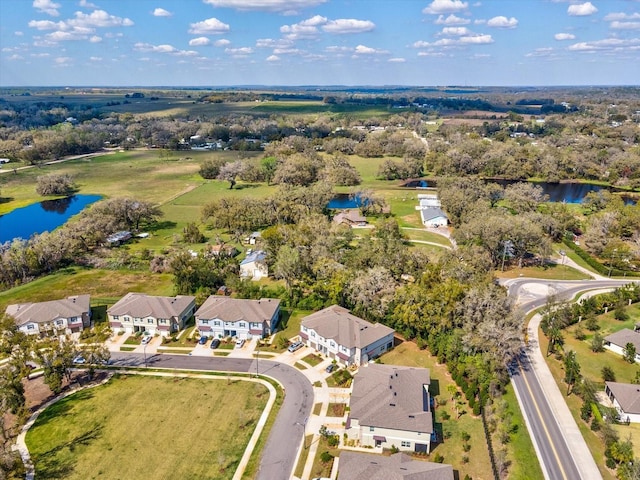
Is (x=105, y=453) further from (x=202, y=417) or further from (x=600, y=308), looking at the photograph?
(x=600, y=308)

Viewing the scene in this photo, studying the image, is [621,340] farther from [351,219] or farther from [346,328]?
[351,219]

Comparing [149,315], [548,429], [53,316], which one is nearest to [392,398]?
[548,429]

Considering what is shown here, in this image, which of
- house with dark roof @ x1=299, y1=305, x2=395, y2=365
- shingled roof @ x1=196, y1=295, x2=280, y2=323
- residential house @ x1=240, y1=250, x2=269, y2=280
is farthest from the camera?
residential house @ x1=240, y1=250, x2=269, y2=280

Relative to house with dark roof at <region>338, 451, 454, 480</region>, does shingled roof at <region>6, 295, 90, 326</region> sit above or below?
above

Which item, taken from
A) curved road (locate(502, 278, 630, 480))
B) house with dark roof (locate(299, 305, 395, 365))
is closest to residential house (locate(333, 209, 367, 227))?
house with dark roof (locate(299, 305, 395, 365))

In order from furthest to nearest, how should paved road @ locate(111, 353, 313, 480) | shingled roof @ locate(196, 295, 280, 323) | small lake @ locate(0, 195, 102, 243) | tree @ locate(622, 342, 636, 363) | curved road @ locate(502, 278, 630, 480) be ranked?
small lake @ locate(0, 195, 102, 243)
shingled roof @ locate(196, 295, 280, 323)
tree @ locate(622, 342, 636, 363)
paved road @ locate(111, 353, 313, 480)
curved road @ locate(502, 278, 630, 480)

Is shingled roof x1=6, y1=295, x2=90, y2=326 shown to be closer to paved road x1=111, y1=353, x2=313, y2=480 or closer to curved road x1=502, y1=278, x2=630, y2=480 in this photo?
paved road x1=111, y1=353, x2=313, y2=480

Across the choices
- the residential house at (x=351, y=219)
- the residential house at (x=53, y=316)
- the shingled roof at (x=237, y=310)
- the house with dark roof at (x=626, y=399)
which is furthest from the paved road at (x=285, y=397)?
the residential house at (x=351, y=219)
